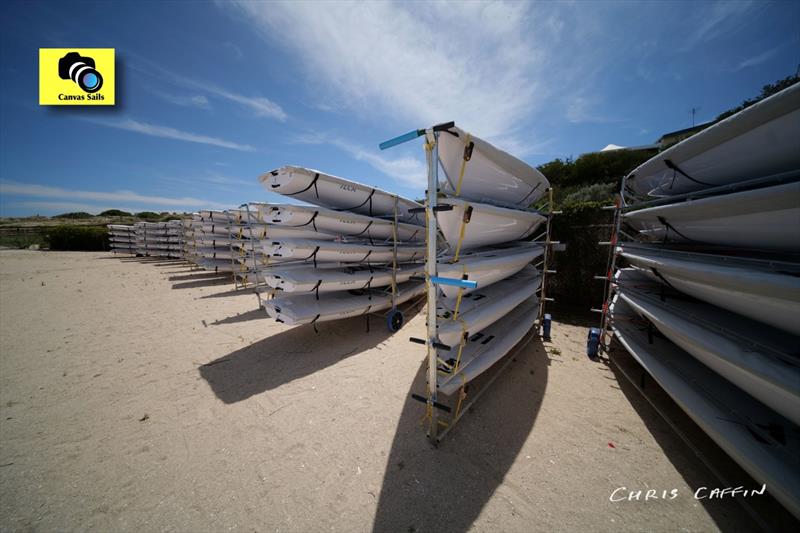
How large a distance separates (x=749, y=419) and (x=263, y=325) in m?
7.72

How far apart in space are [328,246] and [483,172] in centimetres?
311

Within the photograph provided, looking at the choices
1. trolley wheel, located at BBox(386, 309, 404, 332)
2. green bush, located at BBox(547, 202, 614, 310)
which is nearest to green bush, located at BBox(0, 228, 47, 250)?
trolley wheel, located at BBox(386, 309, 404, 332)

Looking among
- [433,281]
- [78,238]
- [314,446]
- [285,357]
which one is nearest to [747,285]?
[433,281]

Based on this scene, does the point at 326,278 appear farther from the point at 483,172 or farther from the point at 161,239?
the point at 161,239

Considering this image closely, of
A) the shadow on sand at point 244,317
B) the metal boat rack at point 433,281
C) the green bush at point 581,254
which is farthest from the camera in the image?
the green bush at point 581,254

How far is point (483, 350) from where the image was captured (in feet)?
11.5

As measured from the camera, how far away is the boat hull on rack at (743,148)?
2145 mm

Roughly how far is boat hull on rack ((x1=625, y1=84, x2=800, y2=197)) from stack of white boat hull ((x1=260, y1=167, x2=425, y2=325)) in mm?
4697

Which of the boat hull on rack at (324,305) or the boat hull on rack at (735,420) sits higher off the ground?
the boat hull on rack at (324,305)

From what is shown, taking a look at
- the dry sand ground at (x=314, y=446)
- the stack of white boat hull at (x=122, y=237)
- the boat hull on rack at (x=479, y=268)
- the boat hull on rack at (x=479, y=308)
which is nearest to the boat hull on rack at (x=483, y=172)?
the boat hull on rack at (x=479, y=268)

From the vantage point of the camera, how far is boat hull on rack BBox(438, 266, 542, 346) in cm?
281

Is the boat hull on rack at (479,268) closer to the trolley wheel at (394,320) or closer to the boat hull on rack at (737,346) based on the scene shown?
the boat hull on rack at (737,346)

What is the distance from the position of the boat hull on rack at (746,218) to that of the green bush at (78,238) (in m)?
37.5

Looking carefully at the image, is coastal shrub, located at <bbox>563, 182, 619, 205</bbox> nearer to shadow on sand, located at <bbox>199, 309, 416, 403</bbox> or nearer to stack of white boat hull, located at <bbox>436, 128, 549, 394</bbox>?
stack of white boat hull, located at <bbox>436, 128, 549, 394</bbox>
